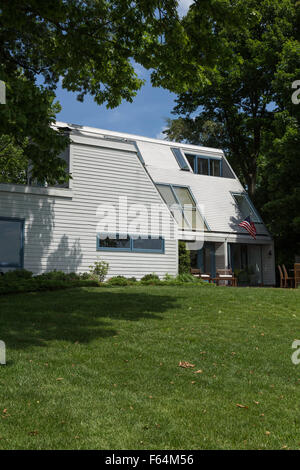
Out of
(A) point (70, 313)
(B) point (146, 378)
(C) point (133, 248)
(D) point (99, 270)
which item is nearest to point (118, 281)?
(D) point (99, 270)

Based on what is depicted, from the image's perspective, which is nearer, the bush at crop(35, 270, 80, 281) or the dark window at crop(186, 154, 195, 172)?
the bush at crop(35, 270, 80, 281)

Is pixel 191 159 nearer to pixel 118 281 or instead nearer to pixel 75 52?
pixel 118 281

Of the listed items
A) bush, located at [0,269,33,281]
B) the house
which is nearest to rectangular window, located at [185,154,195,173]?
the house

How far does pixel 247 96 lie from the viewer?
3250 centimetres

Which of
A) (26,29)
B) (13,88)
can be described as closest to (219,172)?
(26,29)

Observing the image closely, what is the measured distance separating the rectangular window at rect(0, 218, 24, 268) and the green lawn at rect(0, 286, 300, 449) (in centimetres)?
551

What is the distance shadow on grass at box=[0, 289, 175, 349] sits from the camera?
755 cm

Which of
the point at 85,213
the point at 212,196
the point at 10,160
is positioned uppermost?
the point at 10,160

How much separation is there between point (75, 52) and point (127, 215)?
312 inches

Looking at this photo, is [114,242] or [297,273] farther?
[297,273]

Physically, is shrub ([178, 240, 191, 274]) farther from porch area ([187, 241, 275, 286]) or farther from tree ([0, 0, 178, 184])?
tree ([0, 0, 178, 184])

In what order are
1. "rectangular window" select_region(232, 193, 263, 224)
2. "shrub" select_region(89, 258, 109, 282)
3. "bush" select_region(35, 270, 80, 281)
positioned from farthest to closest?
"rectangular window" select_region(232, 193, 263, 224) < "shrub" select_region(89, 258, 109, 282) < "bush" select_region(35, 270, 80, 281)

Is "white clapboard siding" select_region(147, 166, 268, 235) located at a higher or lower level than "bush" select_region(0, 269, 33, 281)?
higher

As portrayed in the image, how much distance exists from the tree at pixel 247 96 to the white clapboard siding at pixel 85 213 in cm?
1000
